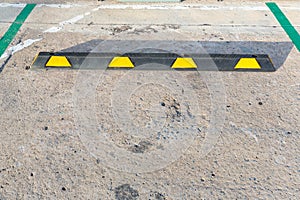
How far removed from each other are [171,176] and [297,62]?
211 cm

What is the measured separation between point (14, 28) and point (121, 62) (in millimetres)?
1641

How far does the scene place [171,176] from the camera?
290 centimetres

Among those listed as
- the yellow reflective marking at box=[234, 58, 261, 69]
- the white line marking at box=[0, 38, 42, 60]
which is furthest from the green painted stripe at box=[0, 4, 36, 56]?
the yellow reflective marking at box=[234, 58, 261, 69]

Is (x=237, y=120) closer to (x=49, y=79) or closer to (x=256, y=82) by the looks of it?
(x=256, y=82)

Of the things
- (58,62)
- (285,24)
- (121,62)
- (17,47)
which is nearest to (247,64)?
(285,24)

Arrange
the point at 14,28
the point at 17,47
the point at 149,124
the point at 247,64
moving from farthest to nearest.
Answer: the point at 14,28 < the point at 17,47 < the point at 247,64 < the point at 149,124

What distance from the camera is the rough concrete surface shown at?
285 cm

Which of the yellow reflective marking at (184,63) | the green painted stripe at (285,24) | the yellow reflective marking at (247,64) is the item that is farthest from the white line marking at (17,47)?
→ the green painted stripe at (285,24)

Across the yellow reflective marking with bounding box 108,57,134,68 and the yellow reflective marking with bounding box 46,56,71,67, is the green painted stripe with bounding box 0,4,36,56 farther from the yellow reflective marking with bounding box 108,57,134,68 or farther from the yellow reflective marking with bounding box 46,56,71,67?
the yellow reflective marking with bounding box 108,57,134,68

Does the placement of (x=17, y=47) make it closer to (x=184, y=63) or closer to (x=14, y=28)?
(x=14, y=28)

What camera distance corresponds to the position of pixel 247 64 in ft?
12.9

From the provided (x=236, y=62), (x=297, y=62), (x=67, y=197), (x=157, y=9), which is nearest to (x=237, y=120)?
(x=236, y=62)

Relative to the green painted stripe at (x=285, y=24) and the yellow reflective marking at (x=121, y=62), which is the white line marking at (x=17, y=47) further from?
the green painted stripe at (x=285, y=24)

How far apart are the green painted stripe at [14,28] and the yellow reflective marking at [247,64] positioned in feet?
8.71
